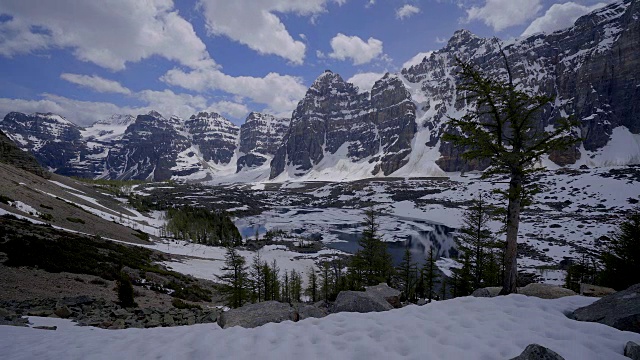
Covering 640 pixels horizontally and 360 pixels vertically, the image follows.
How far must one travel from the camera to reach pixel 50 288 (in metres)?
17.8

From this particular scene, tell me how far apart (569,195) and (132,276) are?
173621 mm

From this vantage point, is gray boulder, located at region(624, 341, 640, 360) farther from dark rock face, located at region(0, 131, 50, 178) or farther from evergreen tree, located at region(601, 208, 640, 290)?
dark rock face, located at region(0, 131, 50, 178)

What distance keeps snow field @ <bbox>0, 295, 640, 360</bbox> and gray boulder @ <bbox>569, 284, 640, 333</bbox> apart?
0.60 meters

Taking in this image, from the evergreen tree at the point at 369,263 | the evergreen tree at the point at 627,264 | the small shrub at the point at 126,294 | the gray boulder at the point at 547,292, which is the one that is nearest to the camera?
the gray boulder at the point at 547,292

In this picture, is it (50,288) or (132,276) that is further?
(132,276)

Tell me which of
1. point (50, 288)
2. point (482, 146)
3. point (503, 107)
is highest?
point (503, 107)

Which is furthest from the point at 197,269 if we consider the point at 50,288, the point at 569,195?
the point at 569,195

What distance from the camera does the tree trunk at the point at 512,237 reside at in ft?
38.9

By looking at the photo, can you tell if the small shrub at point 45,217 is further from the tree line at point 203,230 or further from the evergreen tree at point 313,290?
the tree line at point 203,230

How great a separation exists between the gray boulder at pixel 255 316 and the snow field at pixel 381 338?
1066 mm

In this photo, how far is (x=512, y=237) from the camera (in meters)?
12.3

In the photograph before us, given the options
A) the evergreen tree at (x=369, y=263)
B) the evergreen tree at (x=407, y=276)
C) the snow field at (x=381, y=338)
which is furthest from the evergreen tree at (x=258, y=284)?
the snow field at (x=381, y=338)

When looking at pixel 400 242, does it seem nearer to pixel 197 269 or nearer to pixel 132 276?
pixel 197 269

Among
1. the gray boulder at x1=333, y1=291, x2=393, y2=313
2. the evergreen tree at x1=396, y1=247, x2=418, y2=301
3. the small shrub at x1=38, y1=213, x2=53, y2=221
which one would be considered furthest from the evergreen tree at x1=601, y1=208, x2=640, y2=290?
the small shrub at x1=38, y1=213, x2=53, y2=221
